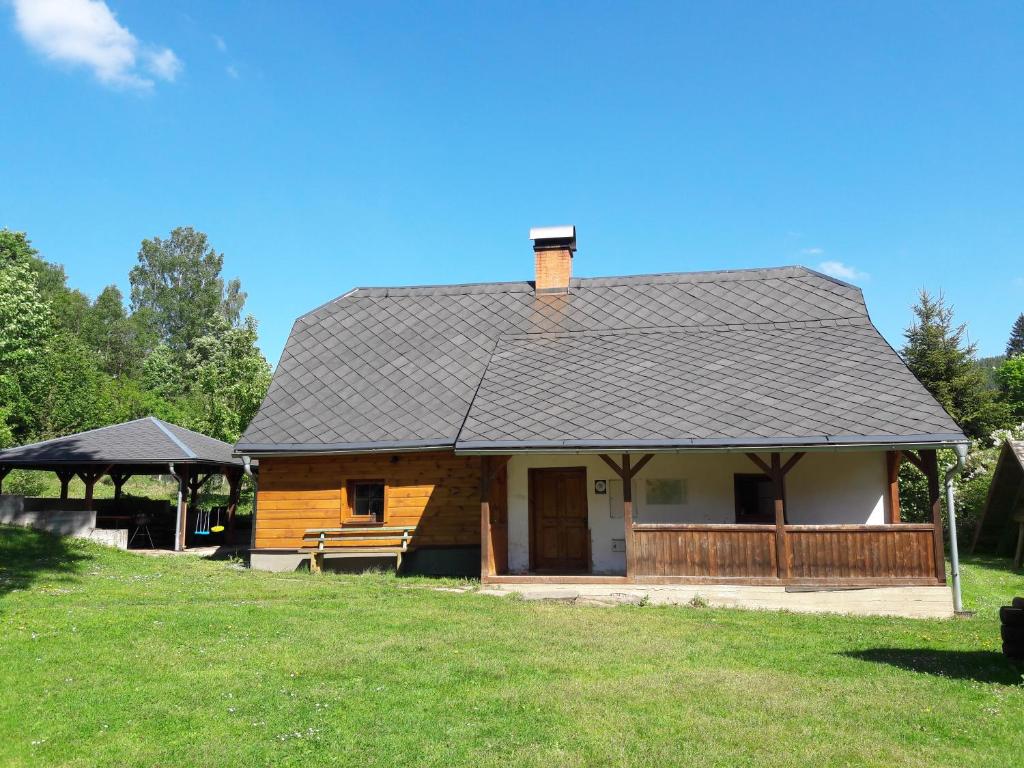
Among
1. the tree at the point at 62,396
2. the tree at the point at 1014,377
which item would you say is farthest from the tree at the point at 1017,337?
the tree at the point at 62,396

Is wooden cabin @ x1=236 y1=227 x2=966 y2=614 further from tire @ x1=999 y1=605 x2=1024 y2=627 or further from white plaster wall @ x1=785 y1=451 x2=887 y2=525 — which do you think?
tire @ x1=999 y1=605 x2=1024 y2=627

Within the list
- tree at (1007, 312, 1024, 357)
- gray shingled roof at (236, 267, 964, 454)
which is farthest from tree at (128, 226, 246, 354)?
tree at (1007, 312, 1024, 357)

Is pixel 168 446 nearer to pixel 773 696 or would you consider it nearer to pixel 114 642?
pixel 114 642

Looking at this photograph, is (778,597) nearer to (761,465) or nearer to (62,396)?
(761,465)

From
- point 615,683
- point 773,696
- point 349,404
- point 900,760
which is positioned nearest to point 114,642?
point 615,683

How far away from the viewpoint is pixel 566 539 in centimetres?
1415

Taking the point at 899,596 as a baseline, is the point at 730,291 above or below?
above

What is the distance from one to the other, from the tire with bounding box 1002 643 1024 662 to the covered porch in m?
3.94

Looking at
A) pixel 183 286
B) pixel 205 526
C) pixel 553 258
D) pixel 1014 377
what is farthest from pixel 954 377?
pixel 183 286

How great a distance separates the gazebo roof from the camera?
18500mm

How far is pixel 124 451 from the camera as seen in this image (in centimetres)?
1905

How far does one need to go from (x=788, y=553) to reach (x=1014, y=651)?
4325 mm

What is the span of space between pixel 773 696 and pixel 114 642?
6.16 metres

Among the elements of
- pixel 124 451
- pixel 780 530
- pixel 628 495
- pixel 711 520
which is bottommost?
pixel 780 530
